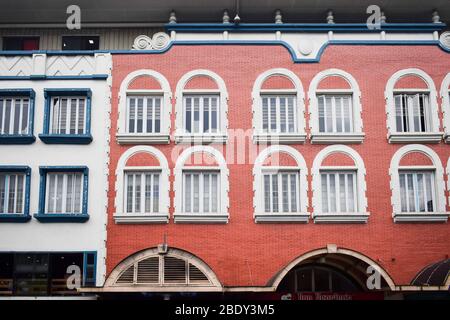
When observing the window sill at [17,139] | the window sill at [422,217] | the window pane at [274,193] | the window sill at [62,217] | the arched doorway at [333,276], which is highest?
the window sill at [17,139]

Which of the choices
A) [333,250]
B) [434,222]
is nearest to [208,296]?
[333,250]

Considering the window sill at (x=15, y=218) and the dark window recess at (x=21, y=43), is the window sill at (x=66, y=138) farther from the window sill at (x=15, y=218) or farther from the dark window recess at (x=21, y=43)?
the dark window recess at (x=21, y=43)

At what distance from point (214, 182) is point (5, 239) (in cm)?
856

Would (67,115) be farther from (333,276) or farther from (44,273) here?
(333,276)

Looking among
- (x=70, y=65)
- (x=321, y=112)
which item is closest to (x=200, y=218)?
(x=321, y=112)

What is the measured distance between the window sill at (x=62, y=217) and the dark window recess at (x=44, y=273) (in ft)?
4.38

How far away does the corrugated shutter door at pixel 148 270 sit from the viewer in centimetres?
2550

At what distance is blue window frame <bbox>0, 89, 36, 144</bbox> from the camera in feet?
88.4

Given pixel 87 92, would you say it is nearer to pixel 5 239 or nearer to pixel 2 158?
pixel 2 158

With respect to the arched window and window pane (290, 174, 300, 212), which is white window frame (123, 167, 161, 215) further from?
Result: window pane (290, 174, 300, 212)

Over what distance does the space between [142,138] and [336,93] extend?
825 cm

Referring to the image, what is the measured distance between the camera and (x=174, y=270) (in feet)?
83.9

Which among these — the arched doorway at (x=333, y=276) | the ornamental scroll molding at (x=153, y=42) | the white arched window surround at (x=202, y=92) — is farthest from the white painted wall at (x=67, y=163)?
the arched doorway at (x=333, y=276)

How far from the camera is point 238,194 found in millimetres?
26531
